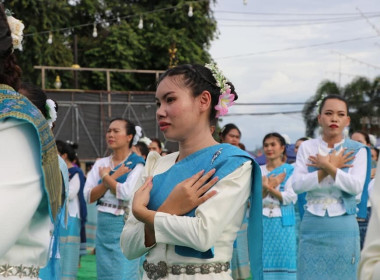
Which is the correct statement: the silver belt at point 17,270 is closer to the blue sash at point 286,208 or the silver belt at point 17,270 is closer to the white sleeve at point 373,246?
the white sleeve at point 373,246

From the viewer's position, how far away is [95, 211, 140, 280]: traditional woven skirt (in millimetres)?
8672

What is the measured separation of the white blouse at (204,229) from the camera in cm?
349

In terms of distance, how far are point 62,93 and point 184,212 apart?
20.9 metres

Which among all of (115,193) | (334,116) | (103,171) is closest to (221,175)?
(334,116)

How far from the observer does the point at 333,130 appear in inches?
271

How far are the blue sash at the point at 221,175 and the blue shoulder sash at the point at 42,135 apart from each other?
1.25m

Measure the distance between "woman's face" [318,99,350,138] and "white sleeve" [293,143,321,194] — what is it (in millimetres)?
367

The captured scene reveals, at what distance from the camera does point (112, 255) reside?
8.75 m

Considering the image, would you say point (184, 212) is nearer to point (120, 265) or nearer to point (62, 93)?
point (120, 265)

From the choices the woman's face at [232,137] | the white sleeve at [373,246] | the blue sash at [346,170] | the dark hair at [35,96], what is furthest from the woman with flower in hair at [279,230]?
the white sleeve at [373,246]

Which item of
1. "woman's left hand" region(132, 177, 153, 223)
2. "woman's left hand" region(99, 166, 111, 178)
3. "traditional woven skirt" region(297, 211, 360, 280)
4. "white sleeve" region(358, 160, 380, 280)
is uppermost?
"white sleeve" region(358, 160, 380, 280)

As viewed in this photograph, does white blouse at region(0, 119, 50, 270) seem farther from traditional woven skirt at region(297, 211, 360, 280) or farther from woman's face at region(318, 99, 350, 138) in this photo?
traditional woven skirt at region(297, 211, 360, 280)

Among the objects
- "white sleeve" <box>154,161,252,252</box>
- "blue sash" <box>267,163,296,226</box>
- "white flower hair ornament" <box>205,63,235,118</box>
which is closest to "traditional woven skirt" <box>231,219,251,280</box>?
"blue sash" <box>267,163,296,226</box>

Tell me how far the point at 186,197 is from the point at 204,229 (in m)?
0.18
